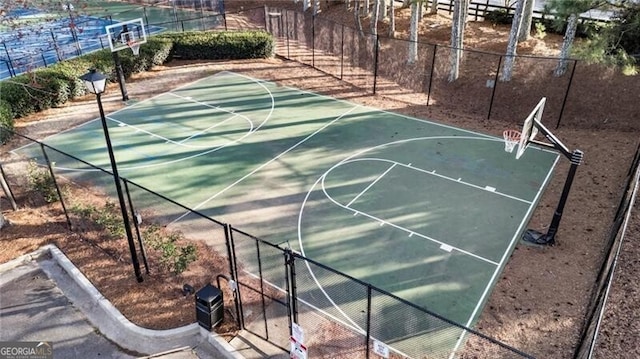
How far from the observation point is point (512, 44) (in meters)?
18.0

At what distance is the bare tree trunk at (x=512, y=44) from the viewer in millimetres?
17156

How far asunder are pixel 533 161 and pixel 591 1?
182 inches

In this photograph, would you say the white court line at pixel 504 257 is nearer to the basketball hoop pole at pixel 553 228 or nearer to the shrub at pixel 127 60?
the basketball hoop pole at pixel 553 228

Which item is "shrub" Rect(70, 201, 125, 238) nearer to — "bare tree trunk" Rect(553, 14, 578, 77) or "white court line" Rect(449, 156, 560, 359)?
"white court line" Rect(449, 156, 560, 359)

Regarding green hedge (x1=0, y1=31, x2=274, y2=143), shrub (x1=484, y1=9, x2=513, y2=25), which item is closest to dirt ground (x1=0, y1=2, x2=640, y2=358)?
green hedge (x1=0, y1=31, x2=274, y2=143)

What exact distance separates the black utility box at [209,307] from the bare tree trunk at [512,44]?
13999 millimetres

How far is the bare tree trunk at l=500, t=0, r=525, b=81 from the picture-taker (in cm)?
1716

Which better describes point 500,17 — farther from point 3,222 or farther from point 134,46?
point 3,222

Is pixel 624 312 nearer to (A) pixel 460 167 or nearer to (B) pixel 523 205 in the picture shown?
(B) pixel 523 205

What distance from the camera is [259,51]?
75.6 ft

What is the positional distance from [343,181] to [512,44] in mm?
9821

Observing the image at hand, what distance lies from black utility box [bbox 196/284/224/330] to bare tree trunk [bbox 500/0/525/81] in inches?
551

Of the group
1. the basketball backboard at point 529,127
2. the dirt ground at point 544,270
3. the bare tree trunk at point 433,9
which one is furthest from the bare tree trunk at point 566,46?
the bare tree trunk at point 433,9

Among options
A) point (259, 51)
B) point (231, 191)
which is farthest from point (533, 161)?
point (259, 51)
